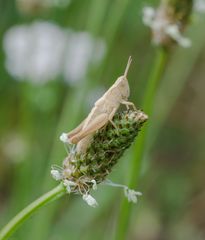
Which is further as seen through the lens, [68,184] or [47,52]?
[47,52]

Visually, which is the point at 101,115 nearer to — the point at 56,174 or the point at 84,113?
the point at 56,174

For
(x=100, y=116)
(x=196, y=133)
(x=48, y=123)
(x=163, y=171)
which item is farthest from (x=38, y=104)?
(x=100, y=116)

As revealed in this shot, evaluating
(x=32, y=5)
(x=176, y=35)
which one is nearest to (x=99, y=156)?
(x=176, y=35)

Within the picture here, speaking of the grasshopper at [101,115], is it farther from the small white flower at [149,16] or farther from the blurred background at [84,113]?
the blurred background at [84,113]

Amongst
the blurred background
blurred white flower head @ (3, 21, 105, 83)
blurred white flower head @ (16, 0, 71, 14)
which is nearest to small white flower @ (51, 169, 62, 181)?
the blurred background

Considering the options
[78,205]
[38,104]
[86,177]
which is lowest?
[78,205]

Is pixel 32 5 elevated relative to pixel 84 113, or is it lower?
elevated

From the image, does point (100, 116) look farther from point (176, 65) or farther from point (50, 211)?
point (176, 65)
